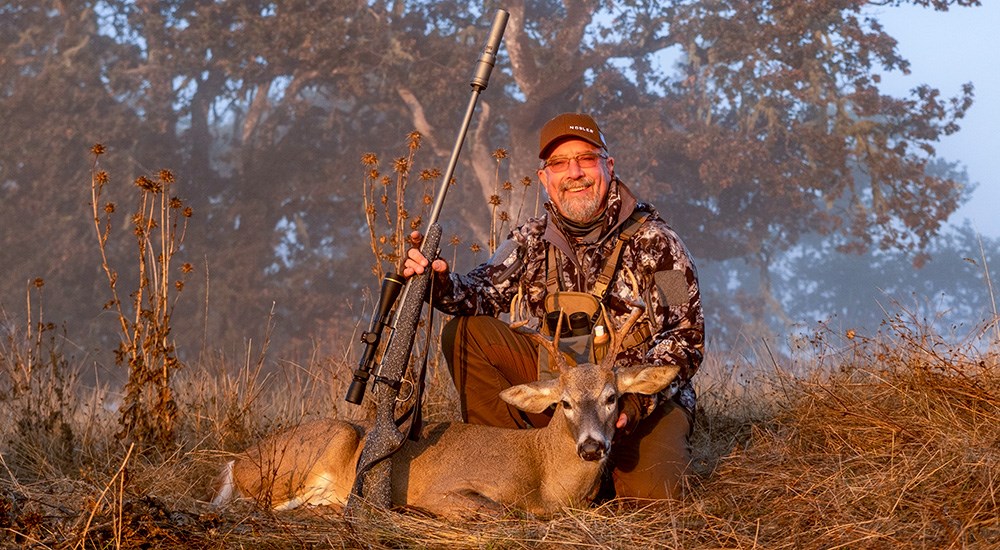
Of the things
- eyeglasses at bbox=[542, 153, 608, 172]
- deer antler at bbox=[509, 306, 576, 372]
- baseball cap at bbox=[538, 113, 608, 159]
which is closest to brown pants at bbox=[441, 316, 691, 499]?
deer antler at bbox=[509, 306, 576, 372]

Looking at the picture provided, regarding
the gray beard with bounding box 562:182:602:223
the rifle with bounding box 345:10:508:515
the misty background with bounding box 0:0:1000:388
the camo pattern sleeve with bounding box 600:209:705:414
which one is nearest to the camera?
the rifle with bounding box 345:10:508:515

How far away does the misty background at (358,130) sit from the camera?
22.5 m

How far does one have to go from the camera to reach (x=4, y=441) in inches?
257

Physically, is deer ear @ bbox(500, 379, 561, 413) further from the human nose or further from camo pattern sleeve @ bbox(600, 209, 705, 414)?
the human nose

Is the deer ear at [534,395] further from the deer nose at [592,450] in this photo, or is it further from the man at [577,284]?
the deer nose at [592,450]

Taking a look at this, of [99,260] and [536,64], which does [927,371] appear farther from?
[99,260]

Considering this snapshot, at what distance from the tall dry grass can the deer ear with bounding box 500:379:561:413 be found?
0.52m

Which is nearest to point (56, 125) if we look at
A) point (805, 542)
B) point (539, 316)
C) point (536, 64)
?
point (536, 64)

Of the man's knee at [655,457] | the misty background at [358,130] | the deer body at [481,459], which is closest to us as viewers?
the deer body at [481,459]

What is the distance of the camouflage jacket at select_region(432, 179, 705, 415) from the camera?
5.33 meters

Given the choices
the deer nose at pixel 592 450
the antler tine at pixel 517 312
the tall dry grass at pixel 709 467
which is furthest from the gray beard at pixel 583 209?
the deer nose at pixel 592 450

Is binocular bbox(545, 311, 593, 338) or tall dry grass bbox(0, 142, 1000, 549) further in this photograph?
binocular bbox(545, 311, 593, 338)

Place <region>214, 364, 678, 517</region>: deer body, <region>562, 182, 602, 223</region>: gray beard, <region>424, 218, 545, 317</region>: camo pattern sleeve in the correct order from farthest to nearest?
<region>424, 218, 545, 317</region>: camo pattern sleeve < <region>562, 182, 602, 223</region>: gray beard < <region>214, 364, 678, 517</region>: deer body

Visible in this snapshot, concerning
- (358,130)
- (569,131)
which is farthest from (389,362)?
(358,130)
